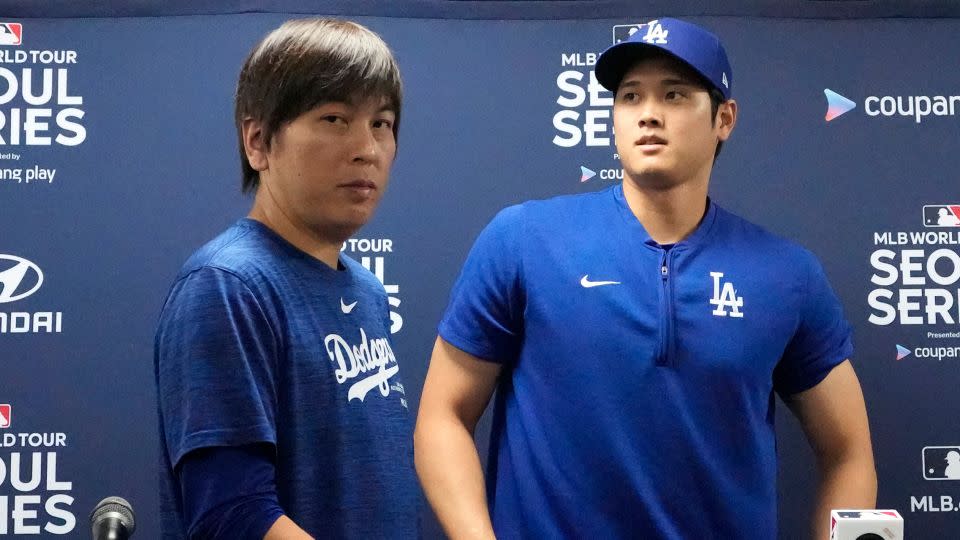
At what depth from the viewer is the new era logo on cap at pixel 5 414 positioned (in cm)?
222

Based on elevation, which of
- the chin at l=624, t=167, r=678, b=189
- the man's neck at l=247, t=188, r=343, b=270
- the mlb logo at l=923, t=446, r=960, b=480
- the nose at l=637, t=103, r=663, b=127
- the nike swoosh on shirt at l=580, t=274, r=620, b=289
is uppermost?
the nose at l=637, t=103, r=663, b=127

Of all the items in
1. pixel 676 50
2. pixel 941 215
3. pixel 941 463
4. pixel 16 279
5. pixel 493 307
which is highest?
pixel 676 50

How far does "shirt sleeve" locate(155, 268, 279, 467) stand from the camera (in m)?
1.01

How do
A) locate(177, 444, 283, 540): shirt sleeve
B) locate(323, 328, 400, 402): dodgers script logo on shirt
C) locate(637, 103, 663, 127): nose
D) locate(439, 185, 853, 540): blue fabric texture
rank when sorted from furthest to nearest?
locate(637, 103, 663, 127): nose → locate(439, 185, 853, 540): blue fabric texture → locate(323, 328, 400, 402): dodgers script logo on shirt → locate(177, 444, 283, 540): shirt sleeve

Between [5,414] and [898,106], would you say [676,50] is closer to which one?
[898,106]

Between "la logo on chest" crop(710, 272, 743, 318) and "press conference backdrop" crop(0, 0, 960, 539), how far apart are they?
1.99 feet

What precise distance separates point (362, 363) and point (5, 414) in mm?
1351

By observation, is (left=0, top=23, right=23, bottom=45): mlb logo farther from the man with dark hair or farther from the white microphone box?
the white microphone box

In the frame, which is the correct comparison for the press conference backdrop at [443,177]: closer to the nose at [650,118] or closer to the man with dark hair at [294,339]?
the nose at [650,118]

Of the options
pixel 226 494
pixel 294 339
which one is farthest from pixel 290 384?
pixel 226 494

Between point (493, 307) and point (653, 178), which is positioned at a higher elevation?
point (653, 178)

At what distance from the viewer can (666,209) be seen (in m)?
1.84

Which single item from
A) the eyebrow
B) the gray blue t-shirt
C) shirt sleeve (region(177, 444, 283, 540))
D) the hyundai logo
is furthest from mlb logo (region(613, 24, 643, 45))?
shirt sleeve (region(177, 444, 283, 540))

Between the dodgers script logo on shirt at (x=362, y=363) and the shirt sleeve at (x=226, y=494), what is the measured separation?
0.18 metres
